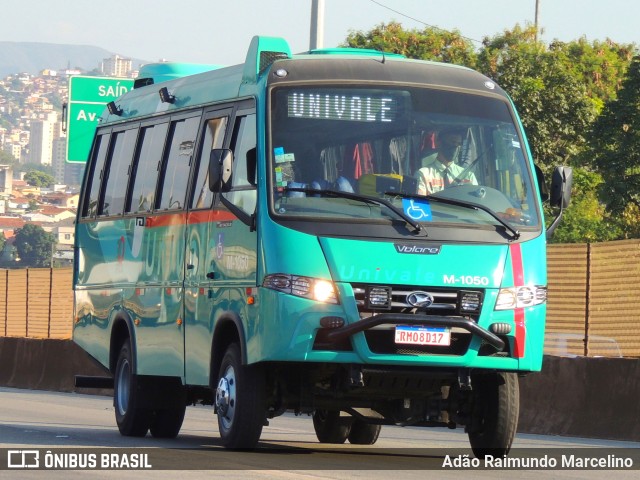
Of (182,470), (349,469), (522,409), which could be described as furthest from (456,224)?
(522,409)

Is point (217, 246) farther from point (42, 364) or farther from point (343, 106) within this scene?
point (42, 364)

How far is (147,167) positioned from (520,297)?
490 cm

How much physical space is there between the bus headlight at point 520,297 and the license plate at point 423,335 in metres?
0.50

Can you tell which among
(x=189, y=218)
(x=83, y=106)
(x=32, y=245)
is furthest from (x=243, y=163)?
(x=32, y=245)

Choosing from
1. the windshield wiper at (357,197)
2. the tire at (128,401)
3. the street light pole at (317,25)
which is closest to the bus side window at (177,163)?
the tire at (128,401)

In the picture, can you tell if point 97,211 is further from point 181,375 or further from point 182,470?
point 182,470

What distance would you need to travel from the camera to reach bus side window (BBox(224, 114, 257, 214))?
1292 centimetres

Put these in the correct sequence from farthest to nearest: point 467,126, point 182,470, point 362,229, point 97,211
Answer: point 97,211 → point 467,126 → point 362,229 → point 182,470

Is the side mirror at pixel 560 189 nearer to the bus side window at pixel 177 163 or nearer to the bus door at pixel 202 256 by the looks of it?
the bus door at pixel 202 256

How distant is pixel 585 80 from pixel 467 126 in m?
65.5

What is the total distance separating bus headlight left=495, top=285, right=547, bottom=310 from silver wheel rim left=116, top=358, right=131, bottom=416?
4.79m

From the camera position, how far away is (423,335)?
12.2 m

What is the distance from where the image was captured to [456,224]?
12594 millimetres

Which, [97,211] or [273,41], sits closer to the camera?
[273,41]
